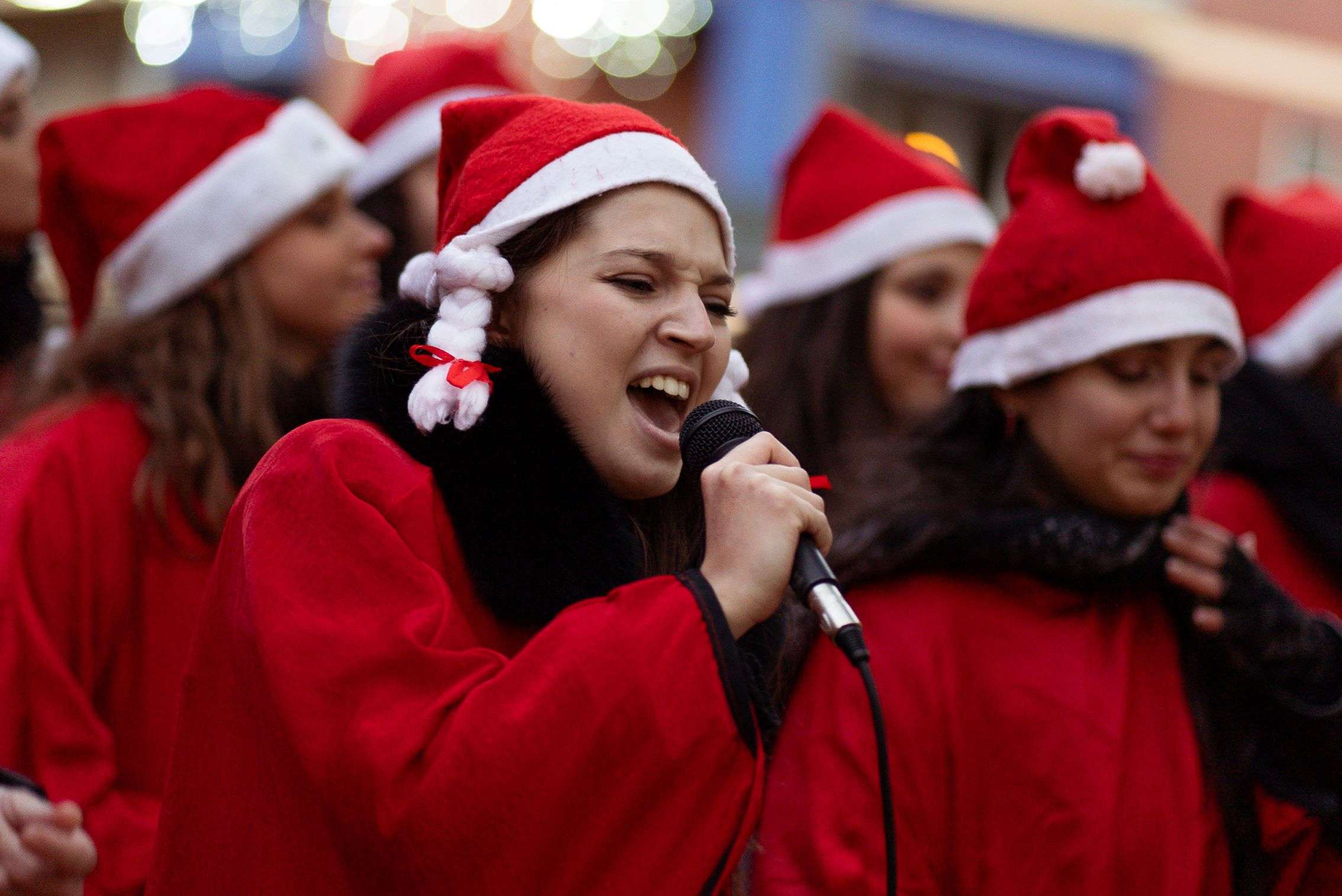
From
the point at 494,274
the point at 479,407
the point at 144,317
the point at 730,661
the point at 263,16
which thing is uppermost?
the point at 494,274

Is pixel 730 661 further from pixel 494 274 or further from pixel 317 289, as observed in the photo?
pixel 317 289

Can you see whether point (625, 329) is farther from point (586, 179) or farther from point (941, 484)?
point (941, 484)

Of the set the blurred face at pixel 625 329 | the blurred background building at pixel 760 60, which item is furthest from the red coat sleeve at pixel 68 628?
the blurred background building at pixel 760 60

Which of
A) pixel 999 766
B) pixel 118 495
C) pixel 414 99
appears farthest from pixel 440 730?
pixel 414 99

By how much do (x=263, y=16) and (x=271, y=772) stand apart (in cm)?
1089

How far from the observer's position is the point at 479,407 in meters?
1.69

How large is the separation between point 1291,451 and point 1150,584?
1066 millimetres

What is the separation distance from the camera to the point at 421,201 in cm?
391

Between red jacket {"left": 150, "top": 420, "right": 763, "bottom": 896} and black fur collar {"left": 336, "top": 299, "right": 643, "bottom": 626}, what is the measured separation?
0.06 meters

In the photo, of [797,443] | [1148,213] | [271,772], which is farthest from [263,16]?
[271,772]

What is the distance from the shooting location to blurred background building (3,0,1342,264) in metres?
11.1

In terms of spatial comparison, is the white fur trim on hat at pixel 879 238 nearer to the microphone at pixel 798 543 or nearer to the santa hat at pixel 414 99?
the santa hat at pixel 414 99

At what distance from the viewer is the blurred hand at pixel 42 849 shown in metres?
1.77

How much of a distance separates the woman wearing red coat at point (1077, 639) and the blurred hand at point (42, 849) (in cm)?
101
